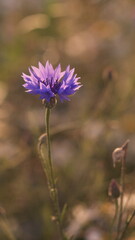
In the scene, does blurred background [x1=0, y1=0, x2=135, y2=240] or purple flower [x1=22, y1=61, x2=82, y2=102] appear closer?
purple flower [x1=22, y1=61, x2=82, y2=102]

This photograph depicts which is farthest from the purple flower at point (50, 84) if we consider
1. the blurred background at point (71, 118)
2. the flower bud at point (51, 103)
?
the blurred background at point (71, 118)

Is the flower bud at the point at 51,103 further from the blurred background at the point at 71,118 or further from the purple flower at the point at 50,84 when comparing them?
the blurred background at the point at 71,118

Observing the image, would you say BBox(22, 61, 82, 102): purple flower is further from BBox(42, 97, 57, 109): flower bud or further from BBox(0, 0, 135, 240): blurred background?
Answer: BBox(0, 0, 135, 240): blurred background

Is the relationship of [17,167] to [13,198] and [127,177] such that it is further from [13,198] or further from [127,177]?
[127,177]

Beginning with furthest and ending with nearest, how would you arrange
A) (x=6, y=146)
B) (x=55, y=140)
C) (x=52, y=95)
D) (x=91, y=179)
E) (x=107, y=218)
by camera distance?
(x=55, y=140) → (x=6, y=146) → (x=91, y=179) → (x=107, y=218) → (x=52, y=95)

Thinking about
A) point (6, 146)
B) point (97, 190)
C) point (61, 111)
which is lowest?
point (97, 190)

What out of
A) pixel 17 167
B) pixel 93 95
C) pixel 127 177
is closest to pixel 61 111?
pixel 93 95

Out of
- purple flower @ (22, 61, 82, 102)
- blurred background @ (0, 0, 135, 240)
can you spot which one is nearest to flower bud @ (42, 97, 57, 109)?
purple flower @ (22, 61, 82, 102)
